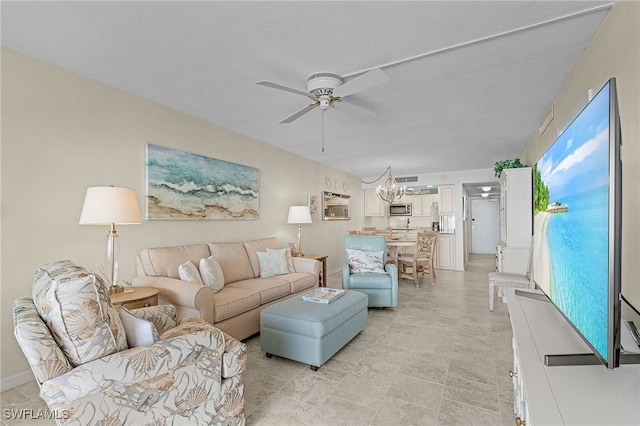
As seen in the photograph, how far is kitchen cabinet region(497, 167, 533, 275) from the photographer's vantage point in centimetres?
408

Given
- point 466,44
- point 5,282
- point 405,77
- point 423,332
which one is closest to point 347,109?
point 405,77

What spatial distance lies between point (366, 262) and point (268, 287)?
1511mm

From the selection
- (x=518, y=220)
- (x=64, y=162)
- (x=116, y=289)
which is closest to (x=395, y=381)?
(x=116, y=289)

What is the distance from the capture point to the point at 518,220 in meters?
4.10

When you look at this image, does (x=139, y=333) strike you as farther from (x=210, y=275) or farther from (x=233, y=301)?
(x=210, y=275)

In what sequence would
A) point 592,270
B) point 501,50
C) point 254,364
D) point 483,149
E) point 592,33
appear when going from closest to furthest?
point 592,270
point 592,33
point 501,50
point 254,364
point 483,149

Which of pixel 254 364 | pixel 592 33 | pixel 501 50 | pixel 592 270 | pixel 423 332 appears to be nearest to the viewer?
pixel 592 270

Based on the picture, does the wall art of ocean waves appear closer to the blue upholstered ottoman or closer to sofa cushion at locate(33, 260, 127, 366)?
the blue upholstered ottoman

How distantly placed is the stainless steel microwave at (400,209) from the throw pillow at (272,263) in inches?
223

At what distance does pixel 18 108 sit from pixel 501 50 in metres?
3.65

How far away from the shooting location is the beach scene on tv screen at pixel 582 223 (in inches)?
36.2

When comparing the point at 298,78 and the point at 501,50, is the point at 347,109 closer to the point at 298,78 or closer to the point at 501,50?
the point at 298,78

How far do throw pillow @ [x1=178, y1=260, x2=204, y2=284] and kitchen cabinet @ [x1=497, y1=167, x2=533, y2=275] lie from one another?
12.9 feet

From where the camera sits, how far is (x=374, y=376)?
238 centimetres
